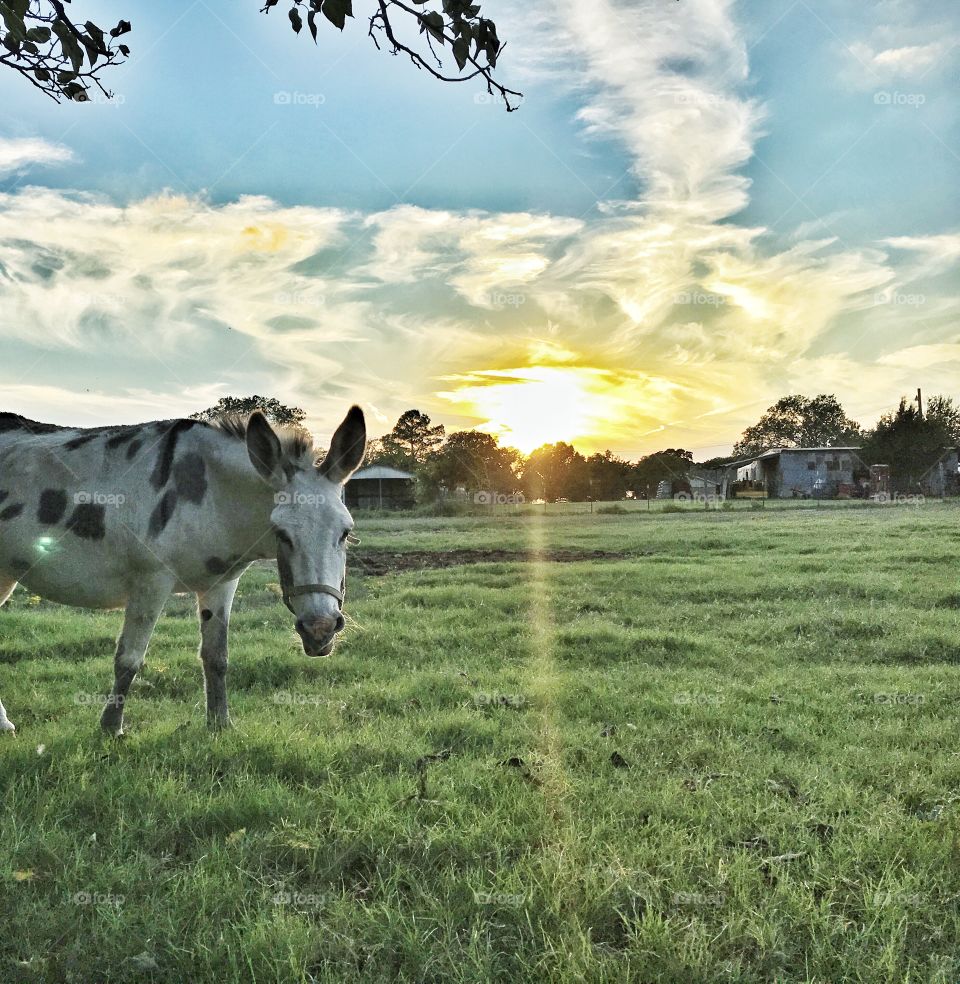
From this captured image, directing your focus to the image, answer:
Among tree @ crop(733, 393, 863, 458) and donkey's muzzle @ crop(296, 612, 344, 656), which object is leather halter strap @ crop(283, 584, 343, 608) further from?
tree @ crop(733, 393, 863, 458)

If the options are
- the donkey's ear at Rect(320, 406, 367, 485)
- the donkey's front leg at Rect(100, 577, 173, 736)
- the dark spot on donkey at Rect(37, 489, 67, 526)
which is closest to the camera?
the donkey's ear at Rect(320, 406, 367, 485)

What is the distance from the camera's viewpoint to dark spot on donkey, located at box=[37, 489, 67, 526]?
A: 20.0 ft

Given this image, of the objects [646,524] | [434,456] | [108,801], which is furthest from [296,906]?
[434,456]

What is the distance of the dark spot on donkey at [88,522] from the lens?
5965mm

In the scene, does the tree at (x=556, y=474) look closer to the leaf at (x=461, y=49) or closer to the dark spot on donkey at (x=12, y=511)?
the dark spot on donkey at (x=12, y=511)

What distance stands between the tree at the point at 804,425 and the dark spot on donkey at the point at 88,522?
9817 centimetres

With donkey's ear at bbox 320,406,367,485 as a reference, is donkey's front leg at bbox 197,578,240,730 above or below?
below

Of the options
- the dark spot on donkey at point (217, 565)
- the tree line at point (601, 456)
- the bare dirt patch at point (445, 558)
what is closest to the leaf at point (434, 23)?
the dark spot on donkey at point (217, 565)

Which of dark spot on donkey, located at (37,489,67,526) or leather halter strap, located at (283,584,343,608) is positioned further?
dark spot on donkey, located at (37,489,67,526)

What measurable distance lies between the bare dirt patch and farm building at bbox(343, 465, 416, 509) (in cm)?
4081

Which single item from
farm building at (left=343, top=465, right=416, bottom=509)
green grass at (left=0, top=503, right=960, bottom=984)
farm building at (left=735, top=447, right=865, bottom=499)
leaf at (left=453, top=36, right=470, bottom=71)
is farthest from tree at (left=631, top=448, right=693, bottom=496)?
leaf at (left=453, top=36, right=470, bottom=71)

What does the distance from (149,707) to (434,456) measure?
63874mm

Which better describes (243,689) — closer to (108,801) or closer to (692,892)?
(108,801)

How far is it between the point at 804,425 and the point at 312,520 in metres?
109
